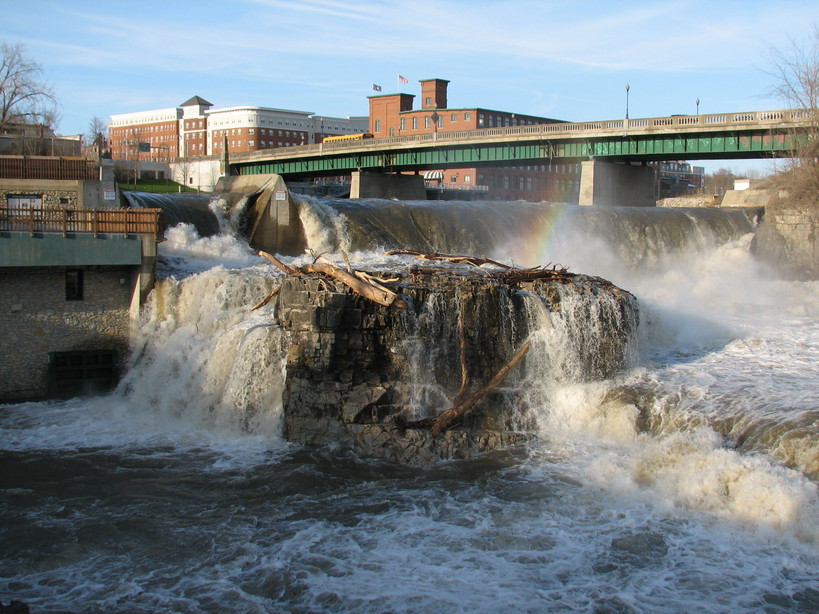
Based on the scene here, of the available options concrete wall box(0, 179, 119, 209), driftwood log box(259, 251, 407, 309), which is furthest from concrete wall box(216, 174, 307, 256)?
driftwood log box(259, 251, 407, 309)

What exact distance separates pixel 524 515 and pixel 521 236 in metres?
20.5

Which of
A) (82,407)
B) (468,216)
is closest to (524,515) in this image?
(82,407)

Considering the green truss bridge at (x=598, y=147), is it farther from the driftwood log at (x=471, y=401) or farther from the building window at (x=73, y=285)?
the building window at (x=73, y=285)

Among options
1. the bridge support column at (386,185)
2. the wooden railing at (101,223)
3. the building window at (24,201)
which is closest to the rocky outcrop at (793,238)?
the bridge support column at (386,185)

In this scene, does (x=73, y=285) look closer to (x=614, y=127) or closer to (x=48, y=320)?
(x=48, y=320)

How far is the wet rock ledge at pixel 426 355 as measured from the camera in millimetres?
16766

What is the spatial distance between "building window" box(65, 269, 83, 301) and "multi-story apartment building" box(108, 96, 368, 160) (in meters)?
80.7

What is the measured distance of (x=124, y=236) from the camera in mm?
22109

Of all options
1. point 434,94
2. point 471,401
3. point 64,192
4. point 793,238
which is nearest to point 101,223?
point 64,192

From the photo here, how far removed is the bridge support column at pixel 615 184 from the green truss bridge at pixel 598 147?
6cm

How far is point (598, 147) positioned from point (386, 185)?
663 inches

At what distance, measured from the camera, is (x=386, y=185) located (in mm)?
58594

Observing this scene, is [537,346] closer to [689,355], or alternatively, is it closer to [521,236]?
[689,355]

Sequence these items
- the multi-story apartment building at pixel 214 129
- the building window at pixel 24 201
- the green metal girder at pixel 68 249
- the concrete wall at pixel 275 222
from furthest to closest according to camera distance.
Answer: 1. the multi-story apartment building at pixel 214 129
2. the concrete wall at pixel 275 222
3. the building window at pixel 24 201
4. the green metal girder at pixel 68 249
